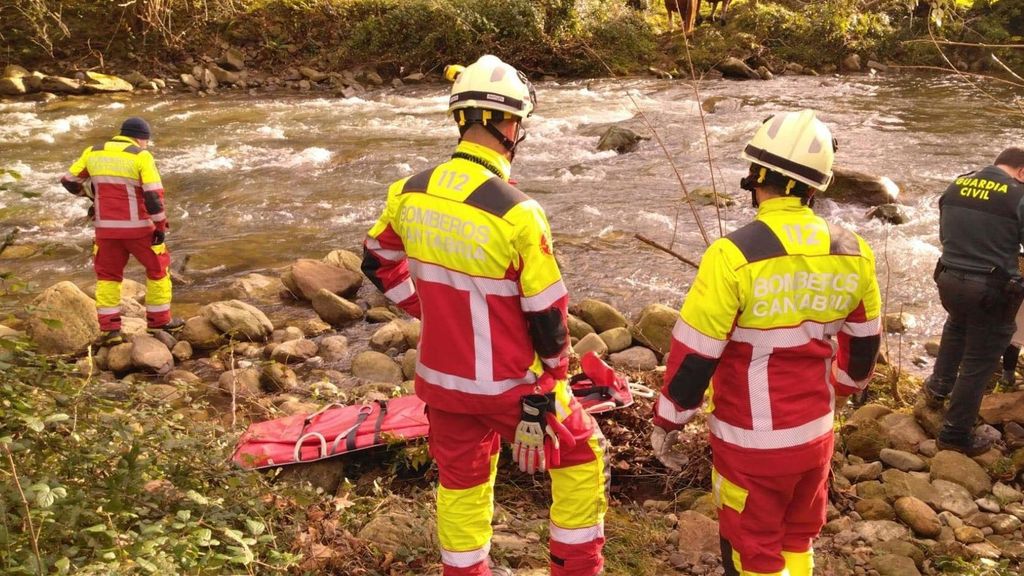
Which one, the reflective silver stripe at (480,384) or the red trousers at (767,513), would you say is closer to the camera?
the red trousers at (767,513)

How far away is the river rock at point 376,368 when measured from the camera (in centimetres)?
642

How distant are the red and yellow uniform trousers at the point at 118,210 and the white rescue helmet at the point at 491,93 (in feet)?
15.0

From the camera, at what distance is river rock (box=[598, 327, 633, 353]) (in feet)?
21.8

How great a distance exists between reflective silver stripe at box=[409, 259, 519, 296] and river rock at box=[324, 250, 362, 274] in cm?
546

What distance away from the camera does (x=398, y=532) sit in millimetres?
3818

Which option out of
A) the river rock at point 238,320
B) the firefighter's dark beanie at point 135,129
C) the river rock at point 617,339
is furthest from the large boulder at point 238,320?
the river rock at point 617,339

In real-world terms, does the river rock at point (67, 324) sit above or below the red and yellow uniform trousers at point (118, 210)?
below

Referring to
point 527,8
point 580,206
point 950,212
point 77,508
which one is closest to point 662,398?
point 77,508

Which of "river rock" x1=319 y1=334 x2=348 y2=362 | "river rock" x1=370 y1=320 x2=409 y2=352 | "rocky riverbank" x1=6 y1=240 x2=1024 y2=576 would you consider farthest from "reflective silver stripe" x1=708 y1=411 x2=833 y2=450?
"river rock" x1=319 y1=334 x2=348 y2=362

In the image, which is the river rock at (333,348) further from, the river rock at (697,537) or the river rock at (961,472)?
the river rock at (961,472)

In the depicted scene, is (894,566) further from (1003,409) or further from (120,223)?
(120,223)

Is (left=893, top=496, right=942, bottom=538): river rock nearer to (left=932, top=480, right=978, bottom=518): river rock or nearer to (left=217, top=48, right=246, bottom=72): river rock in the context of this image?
(left=932, top=480, right=978, bottom=518): river rock

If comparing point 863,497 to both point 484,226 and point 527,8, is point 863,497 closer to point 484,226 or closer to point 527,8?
point 484,226

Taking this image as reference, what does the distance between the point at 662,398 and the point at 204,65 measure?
65.1ft
